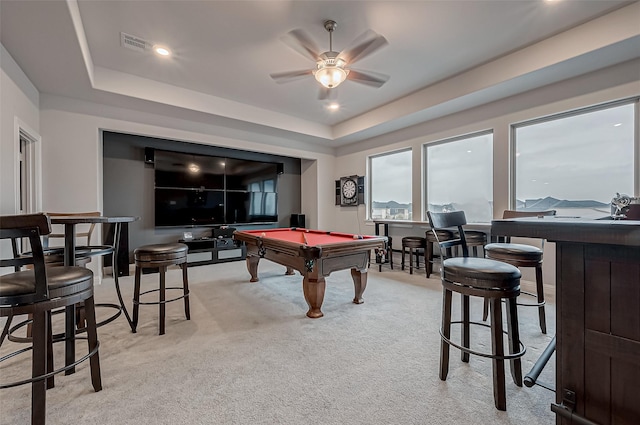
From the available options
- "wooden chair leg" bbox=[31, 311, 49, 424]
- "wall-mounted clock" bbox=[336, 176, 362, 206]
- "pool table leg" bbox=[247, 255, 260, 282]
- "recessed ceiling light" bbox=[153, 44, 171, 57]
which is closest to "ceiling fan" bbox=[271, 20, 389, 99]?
"recessed ceiling light" bbox=[153, 44, 171, 57]

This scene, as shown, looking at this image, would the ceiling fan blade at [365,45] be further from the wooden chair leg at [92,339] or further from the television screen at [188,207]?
the television screen at [188,207]

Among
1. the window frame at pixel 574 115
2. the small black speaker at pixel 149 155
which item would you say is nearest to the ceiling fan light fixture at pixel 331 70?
the window frame at pixel 574 115

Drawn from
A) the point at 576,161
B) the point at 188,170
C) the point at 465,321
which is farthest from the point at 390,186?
the point at 465,321

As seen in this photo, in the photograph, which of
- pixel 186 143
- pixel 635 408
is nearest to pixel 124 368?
pixel 635 408

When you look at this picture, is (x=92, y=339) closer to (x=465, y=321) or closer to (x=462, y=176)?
(x=465, y=321)

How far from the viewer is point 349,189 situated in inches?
262

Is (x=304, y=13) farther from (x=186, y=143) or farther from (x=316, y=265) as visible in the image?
(x=186, y=143)

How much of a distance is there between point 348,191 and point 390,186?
1094 mm

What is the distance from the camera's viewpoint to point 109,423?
133cm

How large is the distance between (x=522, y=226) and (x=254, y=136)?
212 inches

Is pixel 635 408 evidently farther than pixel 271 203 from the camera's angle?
No

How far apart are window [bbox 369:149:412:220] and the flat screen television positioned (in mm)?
2319

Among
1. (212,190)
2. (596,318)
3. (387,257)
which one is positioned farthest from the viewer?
(212,190)

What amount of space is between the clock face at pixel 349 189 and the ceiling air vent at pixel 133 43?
454 cm
